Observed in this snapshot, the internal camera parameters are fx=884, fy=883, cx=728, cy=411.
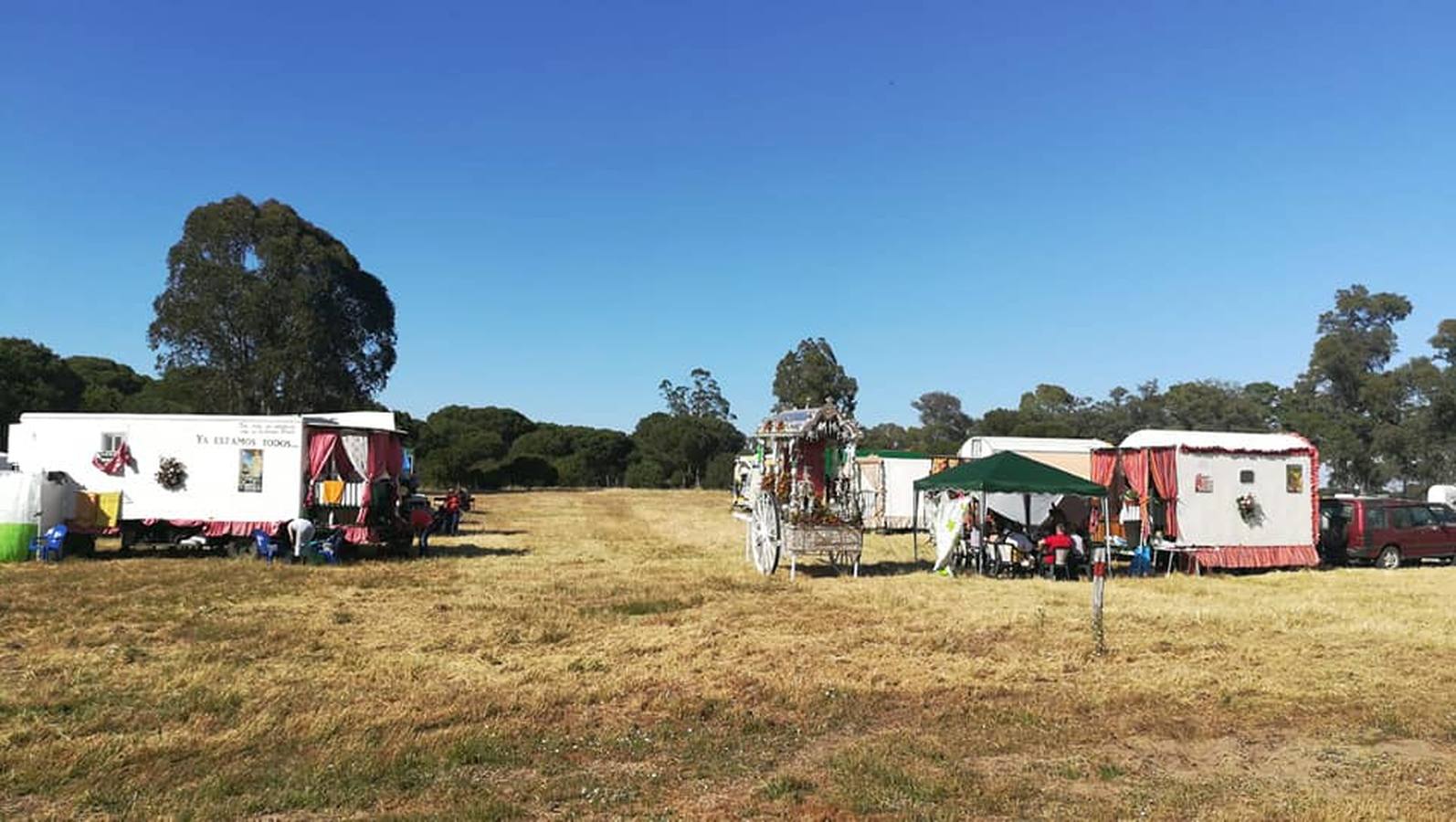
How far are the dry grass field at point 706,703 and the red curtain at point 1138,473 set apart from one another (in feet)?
14.8

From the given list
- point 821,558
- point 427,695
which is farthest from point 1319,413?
point 427,695

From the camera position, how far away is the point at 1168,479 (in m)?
16.9

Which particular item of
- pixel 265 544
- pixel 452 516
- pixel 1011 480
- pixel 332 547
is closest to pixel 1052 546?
pixel 1011 480

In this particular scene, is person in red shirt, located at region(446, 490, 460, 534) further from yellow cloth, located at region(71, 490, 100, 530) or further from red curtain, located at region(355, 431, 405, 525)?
→ yellow cloth, located at region(71, 490, 100, 530)

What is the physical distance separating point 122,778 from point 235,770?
574mm

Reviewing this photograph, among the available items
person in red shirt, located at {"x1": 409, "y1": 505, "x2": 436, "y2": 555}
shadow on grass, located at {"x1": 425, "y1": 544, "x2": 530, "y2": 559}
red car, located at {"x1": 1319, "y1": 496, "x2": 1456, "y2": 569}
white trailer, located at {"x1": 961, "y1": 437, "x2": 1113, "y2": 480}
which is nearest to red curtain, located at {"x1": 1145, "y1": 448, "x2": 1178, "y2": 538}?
red car, located at {"x1": 1319, "y1": 496, "x2": 1456, "y2": 569}

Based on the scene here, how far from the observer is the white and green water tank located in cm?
1481

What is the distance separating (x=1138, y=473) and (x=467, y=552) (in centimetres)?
1372

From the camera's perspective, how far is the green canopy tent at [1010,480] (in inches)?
585

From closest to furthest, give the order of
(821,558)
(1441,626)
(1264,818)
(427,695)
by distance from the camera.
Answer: (1264,818) < (427,695) < (1441,626) < (821,558)

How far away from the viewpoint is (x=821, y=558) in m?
16.7

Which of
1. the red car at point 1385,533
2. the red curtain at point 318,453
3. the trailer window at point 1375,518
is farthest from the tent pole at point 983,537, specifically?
the red curtain at point 318,453

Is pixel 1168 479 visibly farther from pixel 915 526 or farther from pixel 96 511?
pixel 96 511

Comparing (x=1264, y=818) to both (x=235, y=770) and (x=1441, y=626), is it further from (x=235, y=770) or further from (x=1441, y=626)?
(x=1441, y=626)
